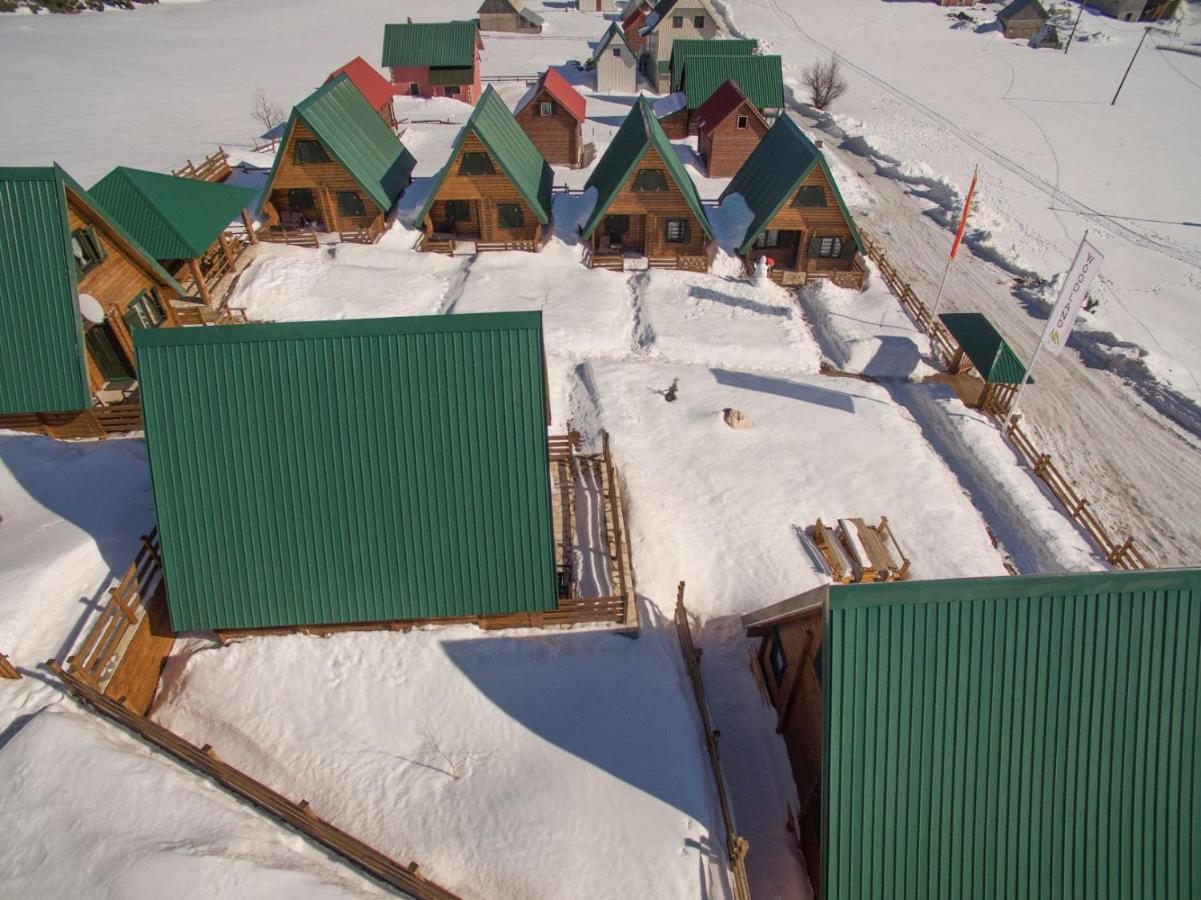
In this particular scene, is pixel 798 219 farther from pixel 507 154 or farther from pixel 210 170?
pixel 210 170

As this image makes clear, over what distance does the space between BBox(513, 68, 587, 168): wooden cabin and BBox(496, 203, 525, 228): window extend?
12573 millimetres

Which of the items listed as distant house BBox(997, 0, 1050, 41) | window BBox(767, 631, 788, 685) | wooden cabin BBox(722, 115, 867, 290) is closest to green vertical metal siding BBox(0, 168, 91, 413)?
window BBox(767, 631, 788, 685)

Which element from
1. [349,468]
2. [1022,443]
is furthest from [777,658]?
[1022,443]

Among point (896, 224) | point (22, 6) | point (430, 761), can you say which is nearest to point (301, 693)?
point (430, 761)

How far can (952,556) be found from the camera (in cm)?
1831

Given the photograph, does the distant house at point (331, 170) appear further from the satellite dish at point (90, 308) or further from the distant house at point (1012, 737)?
the distant house at point (1012, 737)

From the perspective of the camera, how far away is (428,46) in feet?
173

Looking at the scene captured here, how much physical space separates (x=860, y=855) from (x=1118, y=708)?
450 cm

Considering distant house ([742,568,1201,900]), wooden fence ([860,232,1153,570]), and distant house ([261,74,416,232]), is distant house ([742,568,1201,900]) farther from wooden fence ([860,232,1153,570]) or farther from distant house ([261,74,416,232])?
distant house ([261,74,416,232])

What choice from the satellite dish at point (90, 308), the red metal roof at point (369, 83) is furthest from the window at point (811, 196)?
the red metal roof at point (369, 83)

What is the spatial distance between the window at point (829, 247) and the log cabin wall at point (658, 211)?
5170 millimetres

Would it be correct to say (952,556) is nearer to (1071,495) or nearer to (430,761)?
(1071,495)

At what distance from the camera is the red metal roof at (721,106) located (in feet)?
130

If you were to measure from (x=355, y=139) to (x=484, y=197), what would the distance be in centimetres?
710
